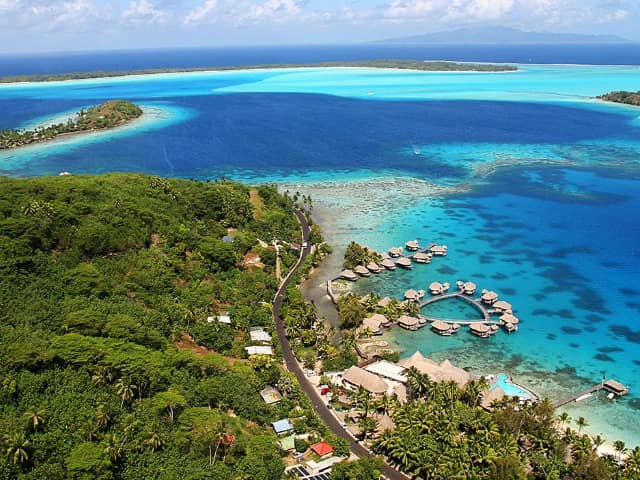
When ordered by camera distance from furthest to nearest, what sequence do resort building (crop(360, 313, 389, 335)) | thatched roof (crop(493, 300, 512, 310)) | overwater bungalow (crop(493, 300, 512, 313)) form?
thatched roof (crop(493, 300, 512, 310)) < overwater bungalow (crop(493, 300, 512, 313)) < resort building (crop(360, 313, 389, 335))

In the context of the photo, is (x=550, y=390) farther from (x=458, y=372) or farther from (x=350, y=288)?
(x=350, y=288)

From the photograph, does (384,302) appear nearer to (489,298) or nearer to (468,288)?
(468,288)

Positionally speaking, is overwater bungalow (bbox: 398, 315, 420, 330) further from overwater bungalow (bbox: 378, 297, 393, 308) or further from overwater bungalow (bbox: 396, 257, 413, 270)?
overwater bungalow (bbox: 396, 257, 413, 270)

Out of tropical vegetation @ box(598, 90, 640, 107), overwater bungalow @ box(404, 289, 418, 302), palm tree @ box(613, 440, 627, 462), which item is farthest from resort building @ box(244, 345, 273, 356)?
tropical vegetation @ box(598, 90, 640, 107)

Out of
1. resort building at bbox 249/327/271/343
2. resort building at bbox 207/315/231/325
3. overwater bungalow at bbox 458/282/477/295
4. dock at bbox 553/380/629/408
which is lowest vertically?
dock at bbox 553/380/629/408

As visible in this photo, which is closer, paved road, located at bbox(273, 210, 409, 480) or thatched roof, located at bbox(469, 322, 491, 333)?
paved road, located at bbox(273, 210, 409, 480)

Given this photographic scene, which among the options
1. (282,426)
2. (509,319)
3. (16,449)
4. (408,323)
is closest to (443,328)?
(408,323)

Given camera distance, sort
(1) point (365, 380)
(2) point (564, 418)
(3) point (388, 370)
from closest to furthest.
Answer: (2) point (564, 418) → (1) point (365, 380) → (3) point (388, 370)

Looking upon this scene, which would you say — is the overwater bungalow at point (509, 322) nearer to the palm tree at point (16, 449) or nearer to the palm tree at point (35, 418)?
the palm tree at point (35, 418)
